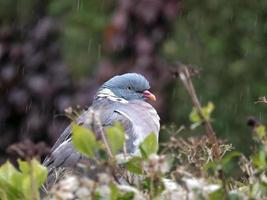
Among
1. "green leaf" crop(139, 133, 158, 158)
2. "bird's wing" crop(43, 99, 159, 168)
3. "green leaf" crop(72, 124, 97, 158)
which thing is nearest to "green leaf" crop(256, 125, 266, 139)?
"green leaf" crop(139, 133, 158, 158)

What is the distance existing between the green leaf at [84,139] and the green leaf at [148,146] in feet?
0.44

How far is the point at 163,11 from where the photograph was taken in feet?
25.7

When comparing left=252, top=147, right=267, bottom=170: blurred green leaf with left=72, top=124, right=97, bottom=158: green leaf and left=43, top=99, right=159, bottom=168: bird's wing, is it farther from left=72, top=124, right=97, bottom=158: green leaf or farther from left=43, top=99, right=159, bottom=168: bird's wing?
left=43, top=99, right=159, bottom=168: bird's wing

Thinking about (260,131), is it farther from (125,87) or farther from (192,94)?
(125,87)

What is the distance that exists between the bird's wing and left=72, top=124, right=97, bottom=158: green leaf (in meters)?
1.62

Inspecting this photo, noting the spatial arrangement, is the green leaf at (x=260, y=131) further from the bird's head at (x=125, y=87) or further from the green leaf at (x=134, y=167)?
the bird's head at (x=125, y=87)

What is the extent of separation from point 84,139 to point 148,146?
18 centimetres

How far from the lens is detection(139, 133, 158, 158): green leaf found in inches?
88.7

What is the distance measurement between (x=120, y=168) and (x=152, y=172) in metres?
0.24

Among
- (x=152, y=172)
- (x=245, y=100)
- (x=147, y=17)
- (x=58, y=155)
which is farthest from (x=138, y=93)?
(x=152, y=172)

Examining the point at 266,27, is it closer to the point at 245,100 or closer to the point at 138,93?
the point at 245,100

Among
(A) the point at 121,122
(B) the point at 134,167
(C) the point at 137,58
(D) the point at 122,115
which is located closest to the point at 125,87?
(D) the point at 122,115

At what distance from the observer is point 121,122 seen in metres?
4.50

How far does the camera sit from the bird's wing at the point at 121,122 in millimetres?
4250
